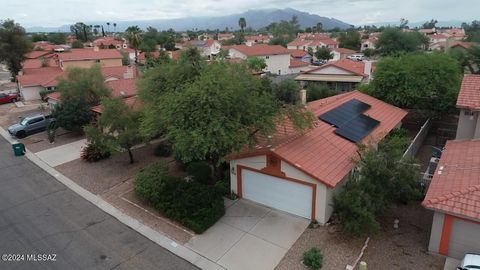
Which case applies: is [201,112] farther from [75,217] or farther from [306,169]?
[75,217]

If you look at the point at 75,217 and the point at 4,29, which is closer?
the point at 75,217

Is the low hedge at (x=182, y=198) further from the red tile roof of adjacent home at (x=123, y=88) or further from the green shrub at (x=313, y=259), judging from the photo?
the red tile roof of adjacent home at (x=123, y=88)

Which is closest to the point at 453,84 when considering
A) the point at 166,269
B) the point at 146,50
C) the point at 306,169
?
the point at 306,169

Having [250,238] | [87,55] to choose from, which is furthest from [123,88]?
[87,55]

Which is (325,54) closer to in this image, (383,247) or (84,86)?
(84,86)

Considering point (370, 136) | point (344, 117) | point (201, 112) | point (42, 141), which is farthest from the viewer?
point (42, 141)
